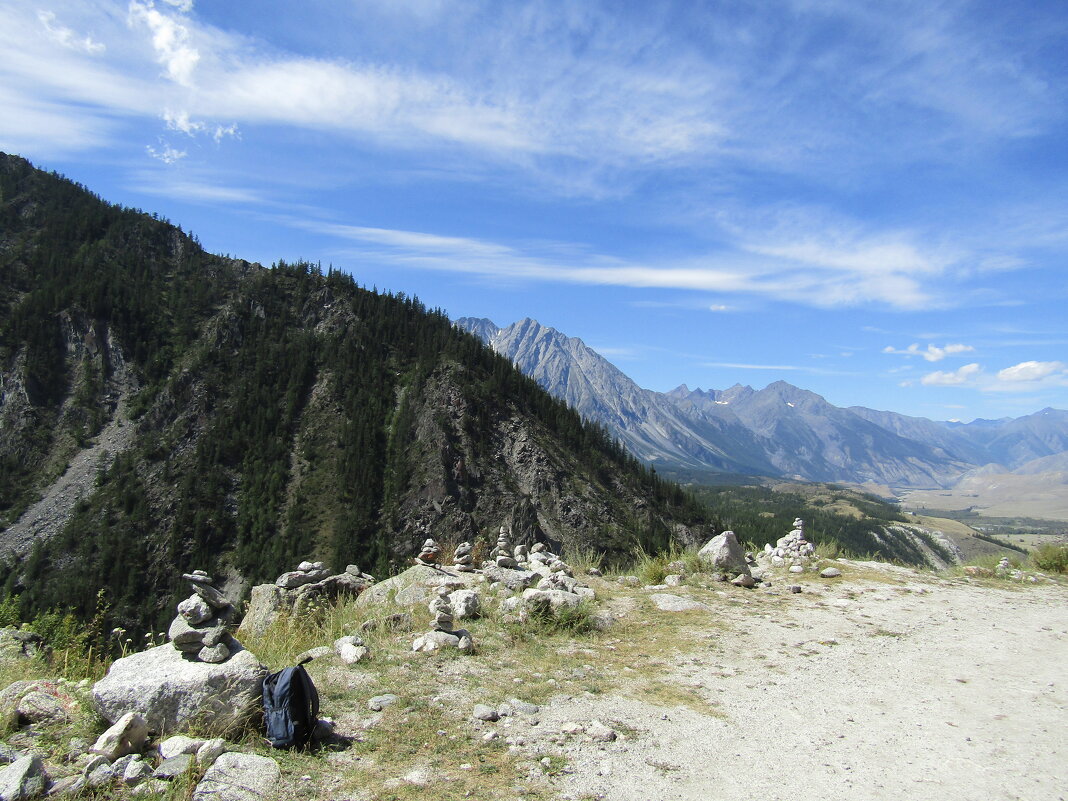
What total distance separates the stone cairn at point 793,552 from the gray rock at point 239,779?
548 inches

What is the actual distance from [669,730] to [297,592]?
10257mm

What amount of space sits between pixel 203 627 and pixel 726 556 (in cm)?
1214

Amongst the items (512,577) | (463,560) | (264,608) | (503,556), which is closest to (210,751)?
(512,577)

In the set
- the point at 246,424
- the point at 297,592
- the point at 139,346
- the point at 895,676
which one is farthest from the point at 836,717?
the point at 139,346

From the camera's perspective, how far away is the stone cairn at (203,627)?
6625mm

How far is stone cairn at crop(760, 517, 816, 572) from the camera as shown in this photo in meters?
16.1

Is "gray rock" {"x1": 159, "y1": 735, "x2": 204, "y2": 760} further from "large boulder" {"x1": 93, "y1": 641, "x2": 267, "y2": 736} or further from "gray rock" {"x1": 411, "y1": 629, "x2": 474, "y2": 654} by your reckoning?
"gray rock" {"x1": 411, "y1": 629, "x2": 474, "y2": 654}

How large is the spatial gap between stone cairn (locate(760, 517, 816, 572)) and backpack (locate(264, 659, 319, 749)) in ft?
43.8

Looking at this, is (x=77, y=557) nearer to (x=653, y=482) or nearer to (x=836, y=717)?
(x=653, y=482)

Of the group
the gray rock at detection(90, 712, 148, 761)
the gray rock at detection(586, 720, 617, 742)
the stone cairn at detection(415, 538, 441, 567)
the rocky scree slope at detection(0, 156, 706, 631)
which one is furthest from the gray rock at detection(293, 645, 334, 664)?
the rocky scree slope at detection(0, 156, 706, 631)

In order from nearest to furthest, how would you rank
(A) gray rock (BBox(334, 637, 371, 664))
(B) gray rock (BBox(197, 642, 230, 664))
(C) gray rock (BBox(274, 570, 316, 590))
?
1. (B) gray rock (BBox(197, 642, 230, 664))
2. (A) gray rock (BBox(334, 637, 371, 664))
3. (C) gray rock (BBox(274, 570, 316, 590))

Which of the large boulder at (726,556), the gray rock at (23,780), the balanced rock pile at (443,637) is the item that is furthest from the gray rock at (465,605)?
the large boulder at (726,556)

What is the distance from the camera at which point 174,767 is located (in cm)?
527

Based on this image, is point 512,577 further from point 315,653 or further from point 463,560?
point 315,653
